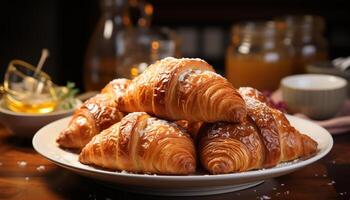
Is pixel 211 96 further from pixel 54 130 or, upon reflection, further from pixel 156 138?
pixel 54 130

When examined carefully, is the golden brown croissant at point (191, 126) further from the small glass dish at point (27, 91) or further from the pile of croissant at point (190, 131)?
the small glass dish at point (27, 91)

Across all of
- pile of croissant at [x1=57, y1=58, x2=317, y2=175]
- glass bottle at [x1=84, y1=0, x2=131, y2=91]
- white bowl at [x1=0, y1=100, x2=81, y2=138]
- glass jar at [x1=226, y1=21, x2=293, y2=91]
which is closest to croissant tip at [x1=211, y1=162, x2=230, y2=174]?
pile of croissant at [x1=57, y1=58, x2=317, y2=175]

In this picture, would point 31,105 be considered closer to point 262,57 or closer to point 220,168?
point 220,168

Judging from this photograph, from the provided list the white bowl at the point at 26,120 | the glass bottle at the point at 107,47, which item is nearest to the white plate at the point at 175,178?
the white bowl at the point at 26,120

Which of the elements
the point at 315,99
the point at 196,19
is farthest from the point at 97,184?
the point at 196,19

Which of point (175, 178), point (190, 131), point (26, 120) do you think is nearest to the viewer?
point (175, 178)

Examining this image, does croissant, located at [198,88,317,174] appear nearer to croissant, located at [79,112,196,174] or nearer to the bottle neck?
croissant, located at [79,112,196,174]
